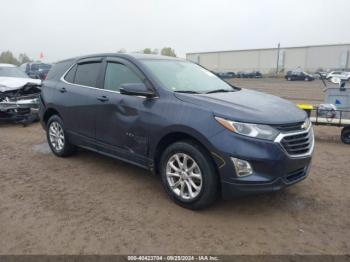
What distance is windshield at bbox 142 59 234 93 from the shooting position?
4460 millimetres

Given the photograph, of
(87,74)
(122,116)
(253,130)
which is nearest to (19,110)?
(87,74)

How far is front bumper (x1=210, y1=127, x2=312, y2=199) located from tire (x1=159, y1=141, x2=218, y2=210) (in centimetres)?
14

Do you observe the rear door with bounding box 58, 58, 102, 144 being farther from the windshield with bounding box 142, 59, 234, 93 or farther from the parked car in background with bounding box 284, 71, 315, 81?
the parked car in background with bounding box 284, 71, 315, 81

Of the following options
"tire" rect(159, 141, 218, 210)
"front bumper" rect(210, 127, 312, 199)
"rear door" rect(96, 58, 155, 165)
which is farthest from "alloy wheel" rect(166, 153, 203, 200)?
"rear door" rect(96, 58, 155, 165)

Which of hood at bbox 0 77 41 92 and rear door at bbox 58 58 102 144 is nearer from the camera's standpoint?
rear door at bbox 58 58 102 144

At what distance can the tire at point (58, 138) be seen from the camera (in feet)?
19.4

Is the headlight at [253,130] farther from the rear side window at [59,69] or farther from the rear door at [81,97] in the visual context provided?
the rear side window at [59,69]

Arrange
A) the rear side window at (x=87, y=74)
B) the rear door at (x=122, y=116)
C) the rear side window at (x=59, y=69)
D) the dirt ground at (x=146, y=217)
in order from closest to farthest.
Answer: the dirt ground at (x=146, y=217)
the rear door at (x=122, y=116)
the rear side window at (x=87, y=74)
the rear side window at (x=59, y=69)

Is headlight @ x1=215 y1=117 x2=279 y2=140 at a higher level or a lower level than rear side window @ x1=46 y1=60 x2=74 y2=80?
lower

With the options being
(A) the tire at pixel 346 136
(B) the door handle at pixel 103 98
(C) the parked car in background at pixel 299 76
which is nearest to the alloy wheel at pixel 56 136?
(B) the door handle at pixel 103 98

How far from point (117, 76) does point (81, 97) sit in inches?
31.4

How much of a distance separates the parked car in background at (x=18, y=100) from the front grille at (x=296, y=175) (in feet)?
25.8

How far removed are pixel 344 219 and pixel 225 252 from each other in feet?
5.14

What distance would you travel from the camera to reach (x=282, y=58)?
8369cm
